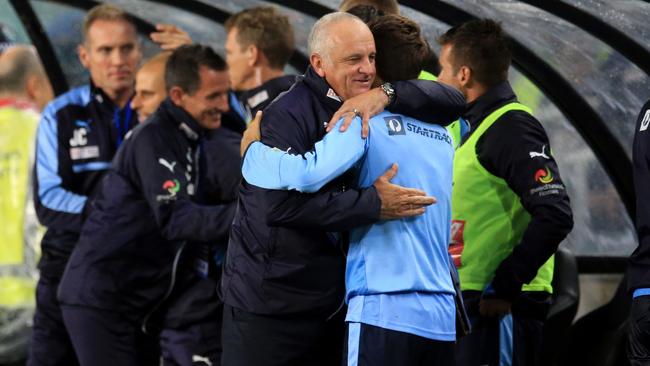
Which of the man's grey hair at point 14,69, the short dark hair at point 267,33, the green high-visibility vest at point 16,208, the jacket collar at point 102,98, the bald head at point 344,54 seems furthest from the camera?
the green high-visibility vest at point 16,208

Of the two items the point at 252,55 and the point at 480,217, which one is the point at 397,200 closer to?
the point at 480,217

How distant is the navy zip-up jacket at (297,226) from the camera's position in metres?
4.39

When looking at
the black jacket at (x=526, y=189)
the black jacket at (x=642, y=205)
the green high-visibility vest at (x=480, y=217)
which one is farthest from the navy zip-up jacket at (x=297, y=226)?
the green high-visibility vest at (x=480, y=217)

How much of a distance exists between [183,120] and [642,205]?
243 centimetres

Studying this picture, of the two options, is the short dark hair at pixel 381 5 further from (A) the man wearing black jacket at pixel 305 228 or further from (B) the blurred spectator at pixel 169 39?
(B) the blurred spectator at pixel 169 39

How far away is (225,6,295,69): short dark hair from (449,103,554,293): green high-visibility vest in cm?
150

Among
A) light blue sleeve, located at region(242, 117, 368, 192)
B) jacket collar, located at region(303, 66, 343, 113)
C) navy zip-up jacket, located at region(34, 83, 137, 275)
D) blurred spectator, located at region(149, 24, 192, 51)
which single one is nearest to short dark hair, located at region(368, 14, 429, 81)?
jacket collar, located at region(303, 66, 343, 113)

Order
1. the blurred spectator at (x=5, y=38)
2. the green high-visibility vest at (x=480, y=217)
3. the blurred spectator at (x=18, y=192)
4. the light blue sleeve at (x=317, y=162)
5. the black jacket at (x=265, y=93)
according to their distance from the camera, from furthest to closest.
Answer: the blurred spectator at (x=5, y=38) < the blurred spectator at (x=18, y=192) < the black jacket at (x=265, y=93) < the green high-visibility vest at (x=480, y=217) < the light blue sleeve at (x=317, y=162)

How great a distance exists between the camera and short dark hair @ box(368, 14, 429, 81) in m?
4.57

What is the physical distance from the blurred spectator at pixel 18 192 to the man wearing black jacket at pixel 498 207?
3.99 m

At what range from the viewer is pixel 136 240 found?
20.1 ft

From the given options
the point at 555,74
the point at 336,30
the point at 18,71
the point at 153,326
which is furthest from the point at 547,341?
the point at 18,71

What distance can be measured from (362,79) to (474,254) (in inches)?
54.8

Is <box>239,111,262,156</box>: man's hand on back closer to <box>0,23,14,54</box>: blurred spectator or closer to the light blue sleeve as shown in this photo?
the light blue sleeve
